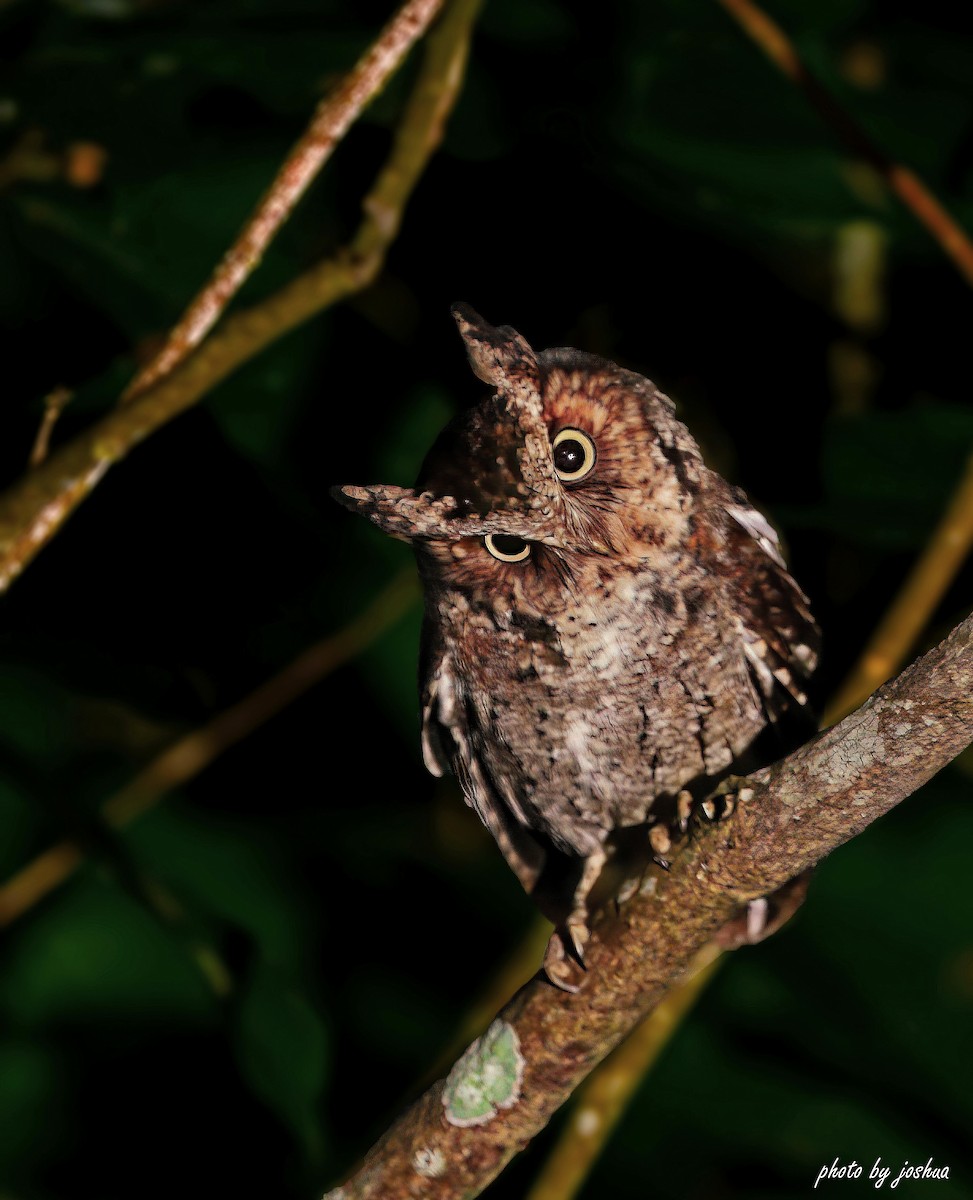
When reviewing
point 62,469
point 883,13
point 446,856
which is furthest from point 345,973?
point 883,13

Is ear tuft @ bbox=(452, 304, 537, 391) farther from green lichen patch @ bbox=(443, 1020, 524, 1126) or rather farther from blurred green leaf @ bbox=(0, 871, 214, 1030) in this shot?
blurred green leaf @ bbox=(0, 871, 214, 1030)

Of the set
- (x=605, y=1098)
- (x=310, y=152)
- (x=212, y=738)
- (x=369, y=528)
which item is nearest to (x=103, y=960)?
(x=212, y=738)

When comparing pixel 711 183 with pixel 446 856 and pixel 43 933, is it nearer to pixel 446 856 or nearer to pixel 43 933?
pixel 446 856

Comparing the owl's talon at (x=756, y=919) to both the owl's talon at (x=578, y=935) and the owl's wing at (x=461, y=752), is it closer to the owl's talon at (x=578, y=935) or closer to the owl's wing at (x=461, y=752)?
the owl's talon at (x=578, y=935)

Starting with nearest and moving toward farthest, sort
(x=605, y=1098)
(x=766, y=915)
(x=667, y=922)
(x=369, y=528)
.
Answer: (x=667, y=922) < (x=766, y=915) < (x=605, y=1098) < (x=369, y=528)

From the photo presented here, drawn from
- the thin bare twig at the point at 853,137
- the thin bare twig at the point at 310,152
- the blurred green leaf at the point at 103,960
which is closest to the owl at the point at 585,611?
the thin bare twig at the point at 310,152

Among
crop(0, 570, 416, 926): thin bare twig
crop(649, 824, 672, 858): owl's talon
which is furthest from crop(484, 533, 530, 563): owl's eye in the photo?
crop(0, 570, 416, 926): thin bare twig

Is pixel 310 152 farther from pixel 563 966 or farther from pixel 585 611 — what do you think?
pixel 563 966
